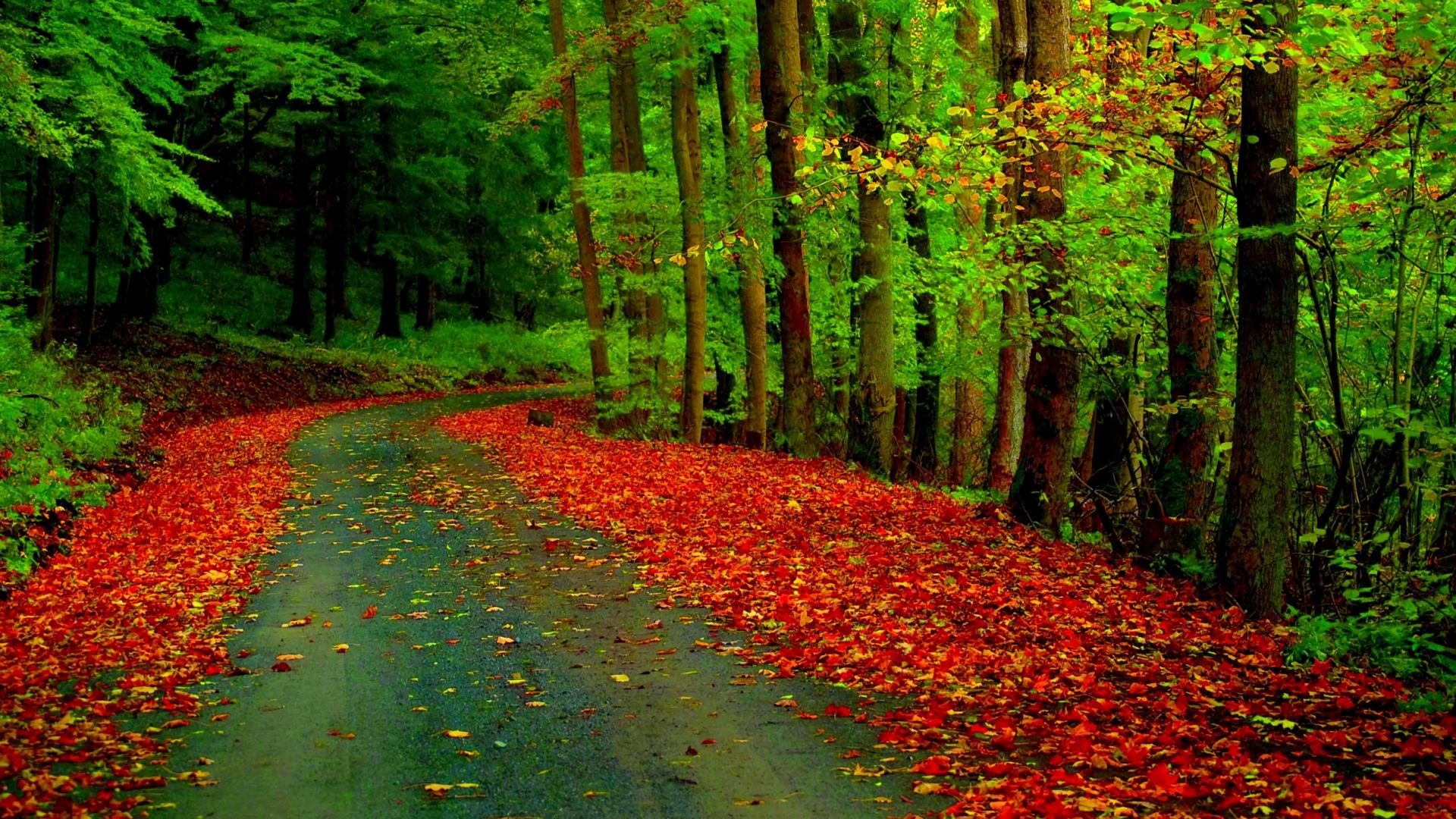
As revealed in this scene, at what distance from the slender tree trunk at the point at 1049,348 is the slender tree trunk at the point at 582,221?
36.2 feet

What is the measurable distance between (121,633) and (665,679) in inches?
165

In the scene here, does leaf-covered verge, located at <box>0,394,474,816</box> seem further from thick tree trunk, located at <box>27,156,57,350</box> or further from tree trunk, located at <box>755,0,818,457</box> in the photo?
tree trunk, located at <box>755,0,818,457</box>

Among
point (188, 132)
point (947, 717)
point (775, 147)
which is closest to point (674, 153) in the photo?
point (775, 147)

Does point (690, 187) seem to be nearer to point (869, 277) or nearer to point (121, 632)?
point (869, 277)

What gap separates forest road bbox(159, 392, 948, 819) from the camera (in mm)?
4863

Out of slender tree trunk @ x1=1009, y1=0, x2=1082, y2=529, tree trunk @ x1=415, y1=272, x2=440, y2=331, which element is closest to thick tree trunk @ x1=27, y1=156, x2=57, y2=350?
tree trunk @ x1=415, y1=272, x2=440, y2=331

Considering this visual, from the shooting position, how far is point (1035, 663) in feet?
22.1

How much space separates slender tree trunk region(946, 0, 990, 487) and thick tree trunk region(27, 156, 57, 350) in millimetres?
16703

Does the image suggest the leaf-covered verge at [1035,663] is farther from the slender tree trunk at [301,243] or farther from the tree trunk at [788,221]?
the slender tree trunk at [301,243]

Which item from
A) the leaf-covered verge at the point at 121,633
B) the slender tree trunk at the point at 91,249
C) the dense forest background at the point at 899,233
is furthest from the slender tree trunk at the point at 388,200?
the leaf-covered verge at the point at 121,633

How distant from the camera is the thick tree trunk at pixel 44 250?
1970 centimetres

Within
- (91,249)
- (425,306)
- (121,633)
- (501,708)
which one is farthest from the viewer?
(425,306)

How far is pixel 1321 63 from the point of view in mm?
7043

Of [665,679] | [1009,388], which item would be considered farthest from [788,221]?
[665,679]
